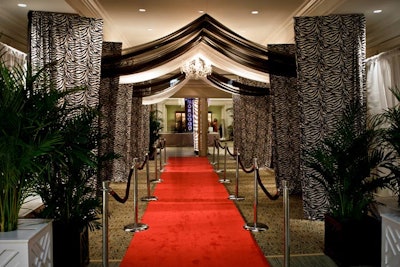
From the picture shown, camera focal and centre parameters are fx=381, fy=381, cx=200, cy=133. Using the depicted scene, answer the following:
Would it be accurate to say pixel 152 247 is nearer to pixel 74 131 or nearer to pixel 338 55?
pixel 74 131

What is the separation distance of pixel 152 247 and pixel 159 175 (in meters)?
5.06

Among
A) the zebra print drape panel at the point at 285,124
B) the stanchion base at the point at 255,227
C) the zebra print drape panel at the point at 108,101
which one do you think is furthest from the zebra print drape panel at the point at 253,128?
the stanchion base at the point at 255,227

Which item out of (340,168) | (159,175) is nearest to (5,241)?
(340,168)

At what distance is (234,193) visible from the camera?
708cm

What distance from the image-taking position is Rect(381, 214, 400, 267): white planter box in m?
2.85

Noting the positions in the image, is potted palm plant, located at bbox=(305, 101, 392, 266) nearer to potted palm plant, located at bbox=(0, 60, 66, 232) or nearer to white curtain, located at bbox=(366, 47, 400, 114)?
white curtain, located at bbox=(366, 47, 400, 114)

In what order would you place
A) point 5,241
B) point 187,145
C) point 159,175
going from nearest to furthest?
point 5,241, point 159,175, point 187,145

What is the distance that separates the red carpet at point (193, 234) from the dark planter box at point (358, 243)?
0.74m

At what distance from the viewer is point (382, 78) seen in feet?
20.2

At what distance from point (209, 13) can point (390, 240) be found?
4.84 m

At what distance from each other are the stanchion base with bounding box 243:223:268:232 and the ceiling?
2926 mm

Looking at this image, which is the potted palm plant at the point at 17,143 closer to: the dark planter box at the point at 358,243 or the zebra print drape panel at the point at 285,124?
the dark planter box at the point at 358,243

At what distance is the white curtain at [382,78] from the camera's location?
5.87 m

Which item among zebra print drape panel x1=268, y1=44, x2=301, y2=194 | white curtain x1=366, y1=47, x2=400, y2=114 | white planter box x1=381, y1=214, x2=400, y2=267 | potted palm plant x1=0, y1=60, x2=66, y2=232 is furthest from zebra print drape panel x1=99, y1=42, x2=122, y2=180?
white planter box x1=381, y1=214, x2=400, y2=267
